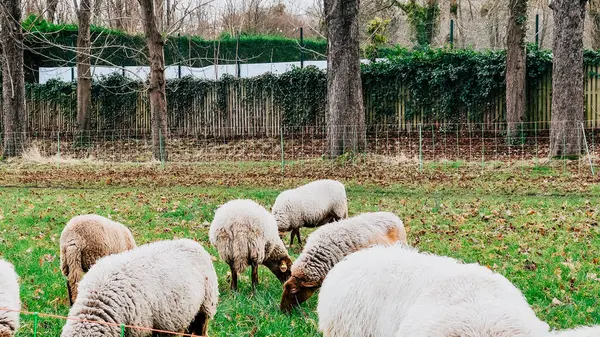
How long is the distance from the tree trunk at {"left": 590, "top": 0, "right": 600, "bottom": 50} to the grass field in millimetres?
14842

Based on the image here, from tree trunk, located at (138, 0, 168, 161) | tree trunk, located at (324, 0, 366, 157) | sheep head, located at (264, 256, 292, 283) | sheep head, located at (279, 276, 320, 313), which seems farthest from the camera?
tree trunk, located at (138, 0, 168, 161)

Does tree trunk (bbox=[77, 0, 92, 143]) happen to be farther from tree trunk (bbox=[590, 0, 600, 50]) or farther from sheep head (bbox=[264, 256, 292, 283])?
tree trunk (bbox=[590, 0, 600, 50])

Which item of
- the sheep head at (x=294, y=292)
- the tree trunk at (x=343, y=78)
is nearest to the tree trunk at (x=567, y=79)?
the tree trunk at (x=343, y=78)

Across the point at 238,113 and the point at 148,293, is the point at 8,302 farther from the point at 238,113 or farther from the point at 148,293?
the point at 238,113

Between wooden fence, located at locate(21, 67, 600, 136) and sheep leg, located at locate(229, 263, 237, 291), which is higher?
wooden fence, located at locate(21, 67, 600, 136)

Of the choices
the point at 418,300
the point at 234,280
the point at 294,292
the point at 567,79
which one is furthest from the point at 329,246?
the point at 567,79

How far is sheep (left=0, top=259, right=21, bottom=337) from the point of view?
4.40 metres

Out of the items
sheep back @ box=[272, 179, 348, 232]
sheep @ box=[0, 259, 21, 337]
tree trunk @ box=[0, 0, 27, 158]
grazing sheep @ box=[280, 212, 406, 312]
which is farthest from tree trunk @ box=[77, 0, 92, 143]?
sheep @ box=[0, 259, 21, 337]

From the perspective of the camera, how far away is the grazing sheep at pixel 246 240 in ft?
22.5

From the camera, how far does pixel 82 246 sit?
20.4ft

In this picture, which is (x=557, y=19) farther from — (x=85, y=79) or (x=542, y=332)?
(x=85, y=79)

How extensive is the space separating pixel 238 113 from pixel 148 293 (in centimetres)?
2188

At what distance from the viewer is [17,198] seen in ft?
45.5

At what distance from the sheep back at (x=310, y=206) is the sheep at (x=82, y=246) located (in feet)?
10.7
